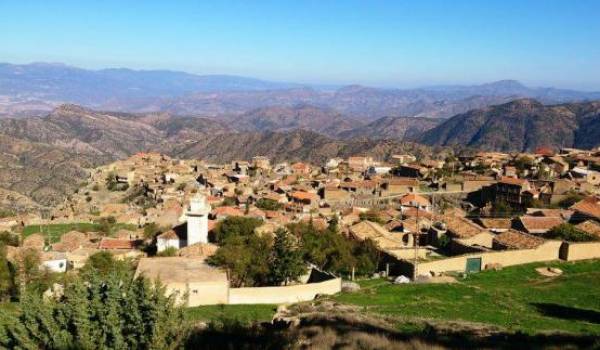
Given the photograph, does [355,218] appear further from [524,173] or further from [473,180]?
[524,173]

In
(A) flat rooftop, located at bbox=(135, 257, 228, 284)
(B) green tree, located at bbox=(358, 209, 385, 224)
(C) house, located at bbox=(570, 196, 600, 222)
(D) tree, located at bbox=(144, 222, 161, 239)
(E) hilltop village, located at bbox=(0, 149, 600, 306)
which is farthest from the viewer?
(B) green tree, located at bbox=(358, 209, 385, 224)

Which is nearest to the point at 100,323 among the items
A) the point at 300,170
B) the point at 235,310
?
the point at 235,310

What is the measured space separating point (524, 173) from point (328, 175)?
26822 mm

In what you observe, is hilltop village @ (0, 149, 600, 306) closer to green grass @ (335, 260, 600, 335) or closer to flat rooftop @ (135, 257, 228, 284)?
flat rooftop @ (135, 257, 228, 284)

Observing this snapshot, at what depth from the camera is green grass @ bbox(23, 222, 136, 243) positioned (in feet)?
178

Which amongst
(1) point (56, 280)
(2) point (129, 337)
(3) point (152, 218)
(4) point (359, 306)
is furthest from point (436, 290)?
(3) point (152, 218)

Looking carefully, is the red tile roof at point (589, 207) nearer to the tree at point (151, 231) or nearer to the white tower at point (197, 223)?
the white tower at point (197, 223)

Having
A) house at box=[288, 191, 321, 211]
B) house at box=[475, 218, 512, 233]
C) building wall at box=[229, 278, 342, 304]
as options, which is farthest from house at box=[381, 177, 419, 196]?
building wall at box=[229, 278, 342, 304]

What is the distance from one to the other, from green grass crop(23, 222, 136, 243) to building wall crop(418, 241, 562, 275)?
112ft

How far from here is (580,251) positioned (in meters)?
31.3

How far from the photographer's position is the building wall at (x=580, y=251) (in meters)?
31.1

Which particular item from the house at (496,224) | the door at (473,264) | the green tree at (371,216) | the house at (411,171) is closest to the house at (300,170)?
the house at (411,171)

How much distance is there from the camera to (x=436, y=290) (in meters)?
25.9

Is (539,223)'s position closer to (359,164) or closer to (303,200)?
(303,200)
